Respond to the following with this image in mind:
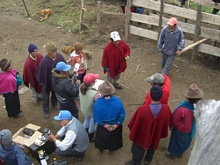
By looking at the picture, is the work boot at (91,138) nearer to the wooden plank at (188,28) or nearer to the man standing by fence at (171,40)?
the man standing by fence at (171,40)

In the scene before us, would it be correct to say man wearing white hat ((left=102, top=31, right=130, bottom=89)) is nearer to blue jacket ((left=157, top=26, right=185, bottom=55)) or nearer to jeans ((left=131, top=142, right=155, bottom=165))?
blue jacket ((left=157, top=26, right=185, bottom=55))

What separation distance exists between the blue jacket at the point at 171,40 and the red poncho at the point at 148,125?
303 centimetres

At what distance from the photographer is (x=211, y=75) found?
8.47 meters

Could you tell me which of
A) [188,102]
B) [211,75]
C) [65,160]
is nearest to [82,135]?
[65,160]

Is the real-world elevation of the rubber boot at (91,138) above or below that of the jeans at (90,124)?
below

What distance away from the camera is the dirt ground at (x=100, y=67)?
585 cm

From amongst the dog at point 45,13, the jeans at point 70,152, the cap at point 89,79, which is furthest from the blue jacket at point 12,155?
the dog at point 45,13

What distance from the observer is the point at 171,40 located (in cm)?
735

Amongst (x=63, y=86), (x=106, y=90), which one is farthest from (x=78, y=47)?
(x=106, y=90)

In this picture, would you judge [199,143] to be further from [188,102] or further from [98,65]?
[98,65]

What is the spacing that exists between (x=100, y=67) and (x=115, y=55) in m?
2.02

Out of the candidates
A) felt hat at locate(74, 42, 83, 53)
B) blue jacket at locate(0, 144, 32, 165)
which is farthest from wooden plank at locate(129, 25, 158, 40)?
blue jacket at locate(0, 144, 32, 165)

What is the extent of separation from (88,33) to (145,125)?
6655 millimetres

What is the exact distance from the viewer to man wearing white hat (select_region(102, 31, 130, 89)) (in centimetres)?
681
